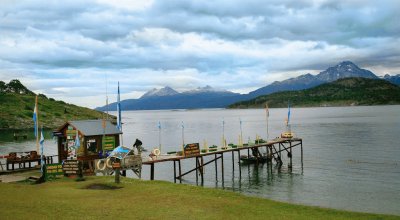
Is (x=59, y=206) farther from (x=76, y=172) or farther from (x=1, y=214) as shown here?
(x=76, y=172)

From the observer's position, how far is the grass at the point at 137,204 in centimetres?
2281

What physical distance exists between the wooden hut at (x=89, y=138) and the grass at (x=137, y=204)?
830 cm

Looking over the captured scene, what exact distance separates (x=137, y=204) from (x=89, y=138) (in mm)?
17934

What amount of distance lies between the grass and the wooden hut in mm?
8304

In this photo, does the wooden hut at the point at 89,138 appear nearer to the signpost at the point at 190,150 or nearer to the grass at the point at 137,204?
the grass at the point at 137,204

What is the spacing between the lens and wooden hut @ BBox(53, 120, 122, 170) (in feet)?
135

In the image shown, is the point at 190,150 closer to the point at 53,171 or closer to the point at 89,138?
the point at 89,138

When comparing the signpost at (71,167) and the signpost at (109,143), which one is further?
the signpost at (109,143)

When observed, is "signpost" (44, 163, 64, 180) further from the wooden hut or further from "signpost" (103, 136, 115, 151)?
"signpost" (103, 136, 115, 151)

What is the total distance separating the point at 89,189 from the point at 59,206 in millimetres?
6553

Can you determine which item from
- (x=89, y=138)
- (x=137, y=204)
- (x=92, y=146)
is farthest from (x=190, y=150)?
(x=137, y=204)

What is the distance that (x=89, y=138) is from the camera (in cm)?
4134

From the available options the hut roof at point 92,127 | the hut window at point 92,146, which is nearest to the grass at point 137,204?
the hut window at point 92,146

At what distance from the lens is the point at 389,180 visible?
50094 mm
